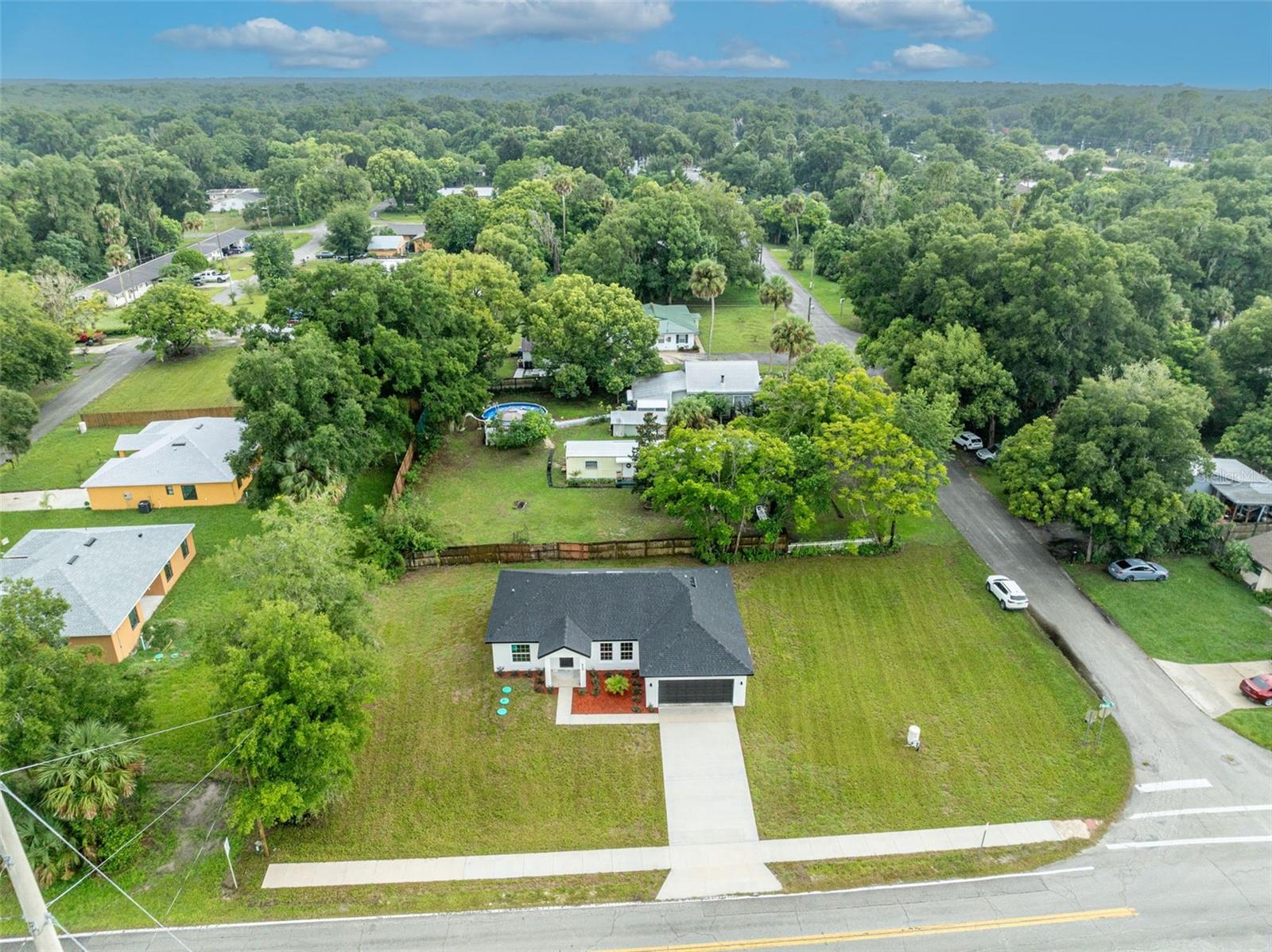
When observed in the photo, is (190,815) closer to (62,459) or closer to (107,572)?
(107,572)

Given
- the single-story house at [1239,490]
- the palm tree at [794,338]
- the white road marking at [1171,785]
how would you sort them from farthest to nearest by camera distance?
the palm tree at [794,338] < the single-story house at [1239,490] < the white road marking at [1171,785]

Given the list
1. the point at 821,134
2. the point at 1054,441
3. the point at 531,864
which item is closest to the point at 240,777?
the point at 531,864

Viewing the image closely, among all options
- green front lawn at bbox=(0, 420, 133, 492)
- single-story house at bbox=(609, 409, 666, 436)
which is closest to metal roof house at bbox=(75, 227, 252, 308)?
green front lawn at bbox=(0, 420, 133, 492)

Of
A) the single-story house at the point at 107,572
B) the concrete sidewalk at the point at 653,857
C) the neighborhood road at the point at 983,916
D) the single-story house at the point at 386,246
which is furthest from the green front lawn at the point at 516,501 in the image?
the single-story house at the point at 386,246

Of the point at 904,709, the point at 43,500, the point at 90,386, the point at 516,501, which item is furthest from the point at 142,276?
the point at 904,709

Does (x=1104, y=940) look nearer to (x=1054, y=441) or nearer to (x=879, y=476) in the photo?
(x=879, y=476)

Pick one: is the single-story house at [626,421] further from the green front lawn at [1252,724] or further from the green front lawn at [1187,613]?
the green front lawn at [1252,724]
